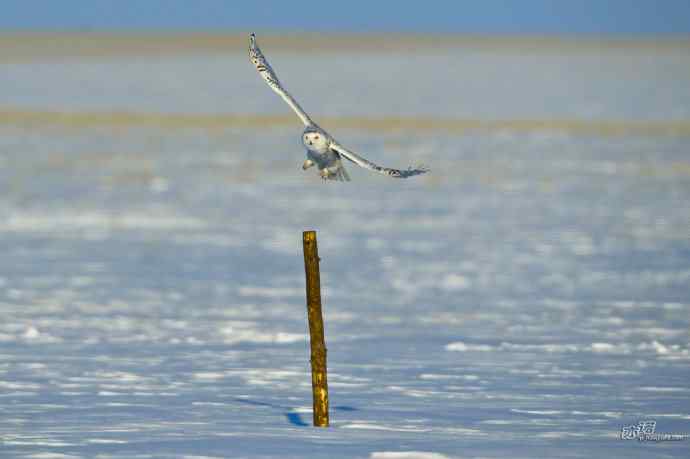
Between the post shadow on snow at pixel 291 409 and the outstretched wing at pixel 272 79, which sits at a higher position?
the outstretched wing at pixel 272 79

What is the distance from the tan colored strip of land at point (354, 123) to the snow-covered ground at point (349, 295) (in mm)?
1382

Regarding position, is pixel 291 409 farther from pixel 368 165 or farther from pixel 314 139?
pixel 368 165

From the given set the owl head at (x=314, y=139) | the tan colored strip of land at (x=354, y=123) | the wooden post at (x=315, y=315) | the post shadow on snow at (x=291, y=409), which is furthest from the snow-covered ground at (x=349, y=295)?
the owl head at (x=314, y=139)

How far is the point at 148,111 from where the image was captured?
142ft

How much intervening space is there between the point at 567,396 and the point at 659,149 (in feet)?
67.2

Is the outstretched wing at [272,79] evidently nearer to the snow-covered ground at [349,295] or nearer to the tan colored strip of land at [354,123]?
the snow-covered ground at [349,295]

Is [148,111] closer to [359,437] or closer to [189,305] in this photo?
[189,305]

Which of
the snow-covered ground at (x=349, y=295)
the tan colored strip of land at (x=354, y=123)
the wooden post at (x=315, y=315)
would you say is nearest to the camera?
the wooden post at (x=315, y=315)

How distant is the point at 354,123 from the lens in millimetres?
37594

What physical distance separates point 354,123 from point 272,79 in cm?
2921

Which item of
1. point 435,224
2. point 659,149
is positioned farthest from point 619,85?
point 435,224

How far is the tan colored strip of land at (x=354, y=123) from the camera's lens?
36.2m

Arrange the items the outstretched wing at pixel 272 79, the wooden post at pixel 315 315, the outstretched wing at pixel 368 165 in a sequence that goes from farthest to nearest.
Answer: the wooden post at pixel 315 315
the outstretched wing at pixel 272 79
the outstretched wing at pixel 368 165

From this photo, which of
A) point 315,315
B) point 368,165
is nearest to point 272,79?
point 368,165
